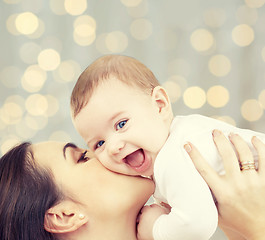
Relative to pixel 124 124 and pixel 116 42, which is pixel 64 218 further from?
pixel 116 42

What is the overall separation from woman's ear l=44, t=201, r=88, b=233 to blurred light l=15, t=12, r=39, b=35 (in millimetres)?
1744

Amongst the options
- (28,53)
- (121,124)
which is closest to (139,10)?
(28,53)

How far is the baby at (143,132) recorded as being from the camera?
1219mm

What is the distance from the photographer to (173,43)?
2.92 meters

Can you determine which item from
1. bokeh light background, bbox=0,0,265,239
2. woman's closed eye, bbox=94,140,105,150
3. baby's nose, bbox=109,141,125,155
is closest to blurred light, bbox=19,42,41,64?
bokeh light background, bbox=0,0,265,239

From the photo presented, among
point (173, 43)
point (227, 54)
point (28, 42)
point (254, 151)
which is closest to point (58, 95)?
point (28, 42)

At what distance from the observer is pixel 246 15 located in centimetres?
290

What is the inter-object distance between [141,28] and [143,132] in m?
1.72

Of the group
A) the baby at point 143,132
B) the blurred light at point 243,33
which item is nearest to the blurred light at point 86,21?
the blurred light at point 243,33

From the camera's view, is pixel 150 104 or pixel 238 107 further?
pixel 238 107

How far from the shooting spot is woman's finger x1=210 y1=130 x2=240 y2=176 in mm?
1302

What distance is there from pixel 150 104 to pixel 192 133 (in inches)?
6.5

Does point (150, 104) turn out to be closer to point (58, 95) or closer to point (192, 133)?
point (192, 133)

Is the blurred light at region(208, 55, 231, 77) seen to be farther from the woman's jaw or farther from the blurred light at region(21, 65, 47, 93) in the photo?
the woman's jaw
